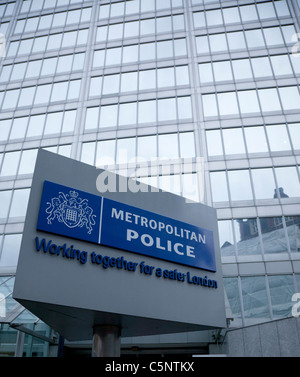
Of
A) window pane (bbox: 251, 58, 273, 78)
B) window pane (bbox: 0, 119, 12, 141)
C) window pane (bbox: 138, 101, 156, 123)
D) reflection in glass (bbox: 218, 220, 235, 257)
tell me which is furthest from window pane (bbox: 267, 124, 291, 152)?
window pane (bbox: 0, 119, 12, 141)

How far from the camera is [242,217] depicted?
23.1 metres

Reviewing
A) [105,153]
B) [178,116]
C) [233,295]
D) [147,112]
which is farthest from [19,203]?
[233,295]

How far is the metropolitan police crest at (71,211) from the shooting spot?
966 cm

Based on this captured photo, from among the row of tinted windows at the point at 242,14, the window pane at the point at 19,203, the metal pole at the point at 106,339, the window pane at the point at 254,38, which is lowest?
the metal pole at the point at 106,339

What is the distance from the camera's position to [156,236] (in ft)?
36.9

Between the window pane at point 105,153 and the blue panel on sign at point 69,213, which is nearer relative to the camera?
the blue panel on sign at point 69,213

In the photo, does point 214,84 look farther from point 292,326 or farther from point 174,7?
point 292,326

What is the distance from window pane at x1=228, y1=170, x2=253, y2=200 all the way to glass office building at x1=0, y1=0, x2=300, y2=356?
0.07 m

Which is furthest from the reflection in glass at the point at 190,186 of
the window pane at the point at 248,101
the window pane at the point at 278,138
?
the window pane at the point at 248,101

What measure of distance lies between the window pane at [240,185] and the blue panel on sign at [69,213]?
15.4 m

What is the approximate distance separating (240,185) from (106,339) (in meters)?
16.5

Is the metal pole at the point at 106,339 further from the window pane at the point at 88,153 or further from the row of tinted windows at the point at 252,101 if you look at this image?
the row of tinted windows at the point at 252,101

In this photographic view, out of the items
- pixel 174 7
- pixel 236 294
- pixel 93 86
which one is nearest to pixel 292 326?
pixel 236 294

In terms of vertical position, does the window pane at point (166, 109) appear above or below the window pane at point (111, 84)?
below
